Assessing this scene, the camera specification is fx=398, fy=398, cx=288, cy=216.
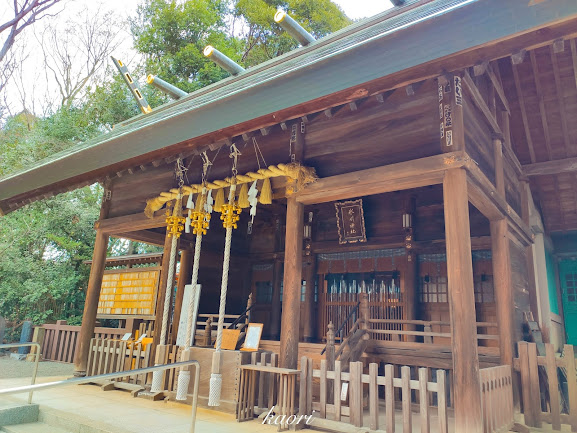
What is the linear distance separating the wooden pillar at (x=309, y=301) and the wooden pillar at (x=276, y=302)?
86 cm

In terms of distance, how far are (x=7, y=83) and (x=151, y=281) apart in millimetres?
17299

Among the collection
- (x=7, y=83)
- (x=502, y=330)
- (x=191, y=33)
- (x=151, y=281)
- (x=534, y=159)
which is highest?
(x=191, y=33)

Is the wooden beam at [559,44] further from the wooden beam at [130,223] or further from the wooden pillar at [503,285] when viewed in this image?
the wooden beam at [130,223]

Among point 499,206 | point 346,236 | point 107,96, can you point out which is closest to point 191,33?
point 107,96

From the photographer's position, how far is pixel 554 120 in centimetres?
742

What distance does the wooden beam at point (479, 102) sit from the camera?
5.15 metres

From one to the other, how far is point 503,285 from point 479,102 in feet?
9.69

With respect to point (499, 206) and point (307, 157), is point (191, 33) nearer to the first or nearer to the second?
point (307, 157)

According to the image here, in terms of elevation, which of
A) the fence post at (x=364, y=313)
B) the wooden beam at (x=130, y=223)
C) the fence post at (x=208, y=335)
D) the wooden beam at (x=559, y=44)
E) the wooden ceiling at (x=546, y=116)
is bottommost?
the fence post at (x=208, y=335)

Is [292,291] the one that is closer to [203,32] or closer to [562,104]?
[562,104]

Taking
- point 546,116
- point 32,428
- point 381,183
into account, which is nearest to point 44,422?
point 32,428

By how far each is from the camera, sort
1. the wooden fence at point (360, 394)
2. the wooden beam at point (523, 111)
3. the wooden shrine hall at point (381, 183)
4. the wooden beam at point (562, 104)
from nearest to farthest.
→ 1. the wooden shrine hall at point (381, 183)
2. the wooden fence at point (360, 394)
3. the wooden beam at point (562, 104)
4. the wooden beam at point (523, 111)

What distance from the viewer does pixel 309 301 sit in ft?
32.1

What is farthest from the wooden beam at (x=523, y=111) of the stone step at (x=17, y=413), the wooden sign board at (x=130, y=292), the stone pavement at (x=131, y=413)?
the wooden sign board at (x=130, y=292)
